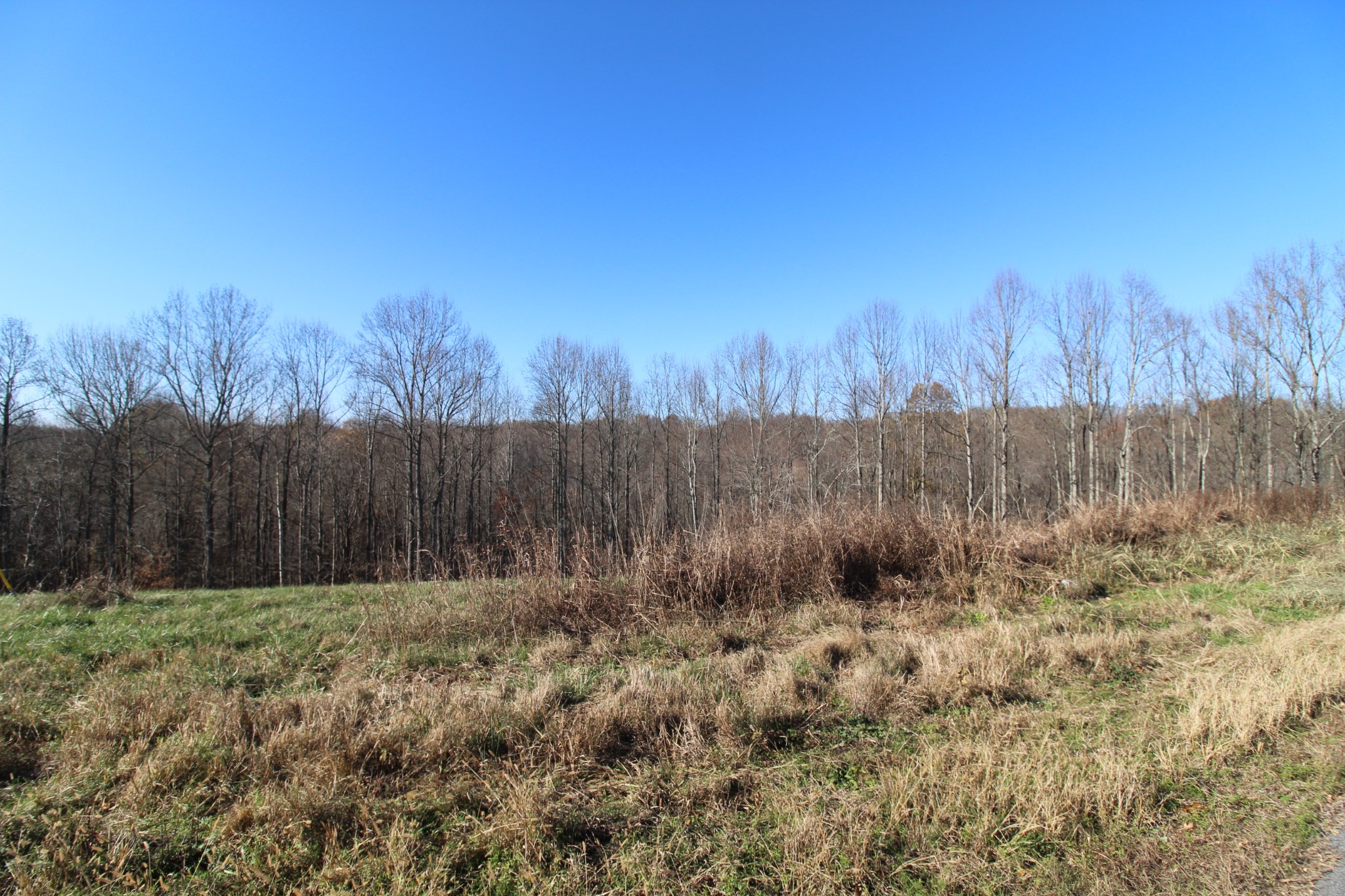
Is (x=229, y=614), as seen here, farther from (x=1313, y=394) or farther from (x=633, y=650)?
(x=1313, y=394)

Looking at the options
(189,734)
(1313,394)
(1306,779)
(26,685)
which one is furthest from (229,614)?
(1313,394)

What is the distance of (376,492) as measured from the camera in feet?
123

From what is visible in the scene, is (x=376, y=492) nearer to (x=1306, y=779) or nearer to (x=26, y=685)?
(x=26, y=685)

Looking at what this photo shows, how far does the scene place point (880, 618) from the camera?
7520 mm

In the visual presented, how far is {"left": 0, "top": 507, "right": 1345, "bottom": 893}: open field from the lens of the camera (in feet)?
8.66

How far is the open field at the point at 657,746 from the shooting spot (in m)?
2.64

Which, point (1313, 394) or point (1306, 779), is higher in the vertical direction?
point (1313, 394)

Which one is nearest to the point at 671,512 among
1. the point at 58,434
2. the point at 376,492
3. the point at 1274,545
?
the point at 376,492

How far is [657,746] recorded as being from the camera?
152 inches

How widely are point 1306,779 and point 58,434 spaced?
4353 centimetres

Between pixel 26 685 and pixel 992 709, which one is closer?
pixel 992 709

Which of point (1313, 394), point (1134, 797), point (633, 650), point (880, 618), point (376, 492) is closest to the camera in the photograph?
point (1134, 797)

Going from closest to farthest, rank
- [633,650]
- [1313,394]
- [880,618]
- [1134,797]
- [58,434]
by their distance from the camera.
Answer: [1134,797]
[633,650]
[880,618]
[1313,394]
[58,434]

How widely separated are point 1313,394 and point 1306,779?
34.0 m
